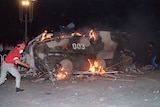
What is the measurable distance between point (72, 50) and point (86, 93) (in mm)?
4625

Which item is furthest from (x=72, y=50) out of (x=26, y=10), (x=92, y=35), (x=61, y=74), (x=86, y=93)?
(x=26, y=10)

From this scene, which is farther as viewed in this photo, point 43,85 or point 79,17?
point 79,17

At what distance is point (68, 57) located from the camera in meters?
14.7

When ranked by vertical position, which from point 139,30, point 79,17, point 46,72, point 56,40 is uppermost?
point 79,17

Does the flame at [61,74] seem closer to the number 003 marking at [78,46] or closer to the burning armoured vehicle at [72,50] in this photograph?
the burning armoured vehicle at [72,50]

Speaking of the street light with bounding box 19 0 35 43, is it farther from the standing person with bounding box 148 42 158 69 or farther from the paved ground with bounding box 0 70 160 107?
the standing person with bounding box 148 42 158 69

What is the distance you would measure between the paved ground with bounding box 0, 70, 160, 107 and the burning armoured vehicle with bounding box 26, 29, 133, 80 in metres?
1.19

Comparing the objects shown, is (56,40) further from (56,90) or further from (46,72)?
(56,90)

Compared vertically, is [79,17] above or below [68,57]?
above

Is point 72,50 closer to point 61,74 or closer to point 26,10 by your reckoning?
point 61,74

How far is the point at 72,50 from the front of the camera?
585 inches

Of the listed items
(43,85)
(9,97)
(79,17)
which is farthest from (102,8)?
(9,97)

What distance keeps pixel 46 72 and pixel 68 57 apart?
60.8 inches

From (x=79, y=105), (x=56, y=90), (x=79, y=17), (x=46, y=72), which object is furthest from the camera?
(x=79, y=17)
